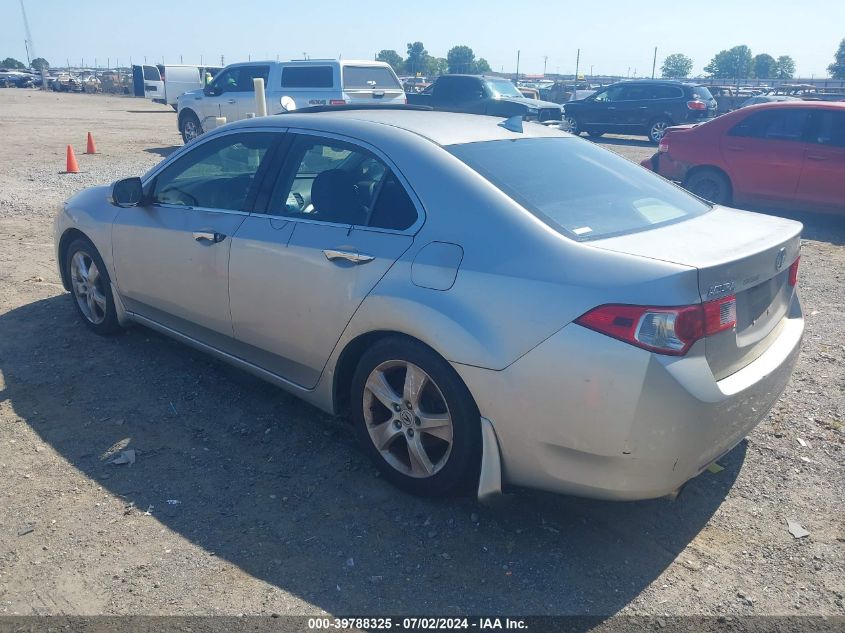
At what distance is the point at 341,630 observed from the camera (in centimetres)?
273

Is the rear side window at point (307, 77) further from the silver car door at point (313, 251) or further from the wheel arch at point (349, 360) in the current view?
the wheel arch at point (349, 360)

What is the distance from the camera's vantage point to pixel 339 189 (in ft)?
12.6

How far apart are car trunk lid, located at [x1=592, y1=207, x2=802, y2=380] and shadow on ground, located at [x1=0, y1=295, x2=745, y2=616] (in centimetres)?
86

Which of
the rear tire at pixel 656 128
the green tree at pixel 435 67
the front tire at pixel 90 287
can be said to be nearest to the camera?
the front tire at pixel 90 287

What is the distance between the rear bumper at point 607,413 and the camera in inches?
108

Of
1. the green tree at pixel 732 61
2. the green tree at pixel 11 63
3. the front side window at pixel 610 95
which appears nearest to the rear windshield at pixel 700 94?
the front side window at pixel 610 95

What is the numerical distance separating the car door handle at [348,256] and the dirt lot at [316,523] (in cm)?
107

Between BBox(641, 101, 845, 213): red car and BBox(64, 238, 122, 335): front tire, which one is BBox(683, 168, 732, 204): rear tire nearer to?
BBox(641, 101, 845, 213): red car

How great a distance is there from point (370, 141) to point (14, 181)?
35.7 feet

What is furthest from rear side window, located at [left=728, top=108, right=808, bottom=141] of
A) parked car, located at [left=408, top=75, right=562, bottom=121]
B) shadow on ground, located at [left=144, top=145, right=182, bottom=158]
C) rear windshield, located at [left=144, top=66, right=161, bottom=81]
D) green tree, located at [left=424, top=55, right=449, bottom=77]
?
green tree, located at [left=424, top=55, right=449, bottom=77]

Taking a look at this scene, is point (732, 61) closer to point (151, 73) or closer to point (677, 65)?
point (677, 65)

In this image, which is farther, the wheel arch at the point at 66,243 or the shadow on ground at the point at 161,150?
the shadow on ground at the point at 161,150

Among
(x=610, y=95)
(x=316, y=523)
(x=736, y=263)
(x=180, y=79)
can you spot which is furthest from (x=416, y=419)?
(x=180, y=79)

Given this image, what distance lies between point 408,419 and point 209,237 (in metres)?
1.69
